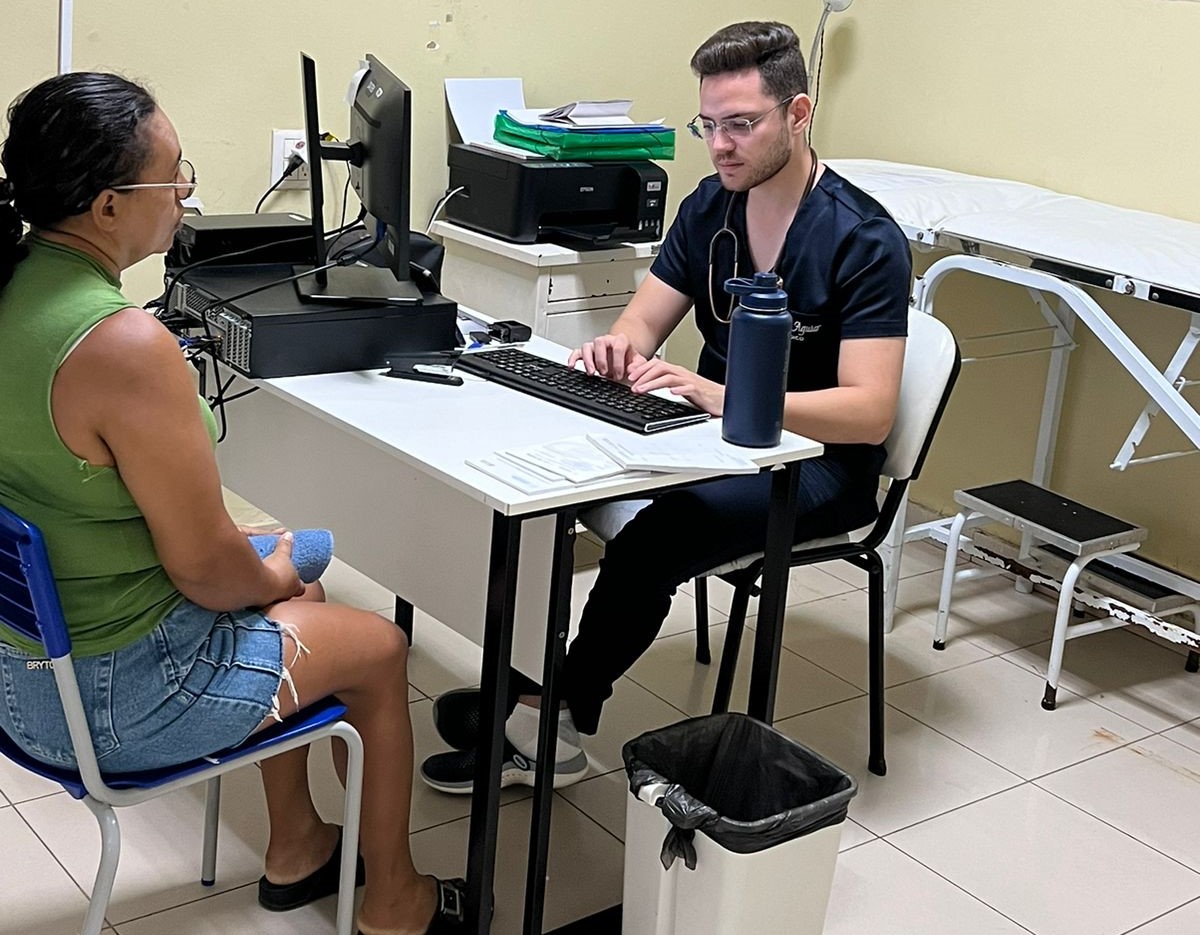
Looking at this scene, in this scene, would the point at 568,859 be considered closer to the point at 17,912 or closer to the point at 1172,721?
the point at 17,912

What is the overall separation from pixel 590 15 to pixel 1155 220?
1.43 metres

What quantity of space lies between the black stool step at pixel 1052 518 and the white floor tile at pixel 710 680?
1.64ft

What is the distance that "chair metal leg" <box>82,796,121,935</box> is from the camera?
1.58 m

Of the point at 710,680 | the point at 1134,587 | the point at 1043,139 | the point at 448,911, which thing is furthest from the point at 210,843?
the point at 1043,139

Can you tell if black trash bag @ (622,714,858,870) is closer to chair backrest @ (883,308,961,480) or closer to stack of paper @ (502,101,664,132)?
chair backrest @ (883,308,961,480)

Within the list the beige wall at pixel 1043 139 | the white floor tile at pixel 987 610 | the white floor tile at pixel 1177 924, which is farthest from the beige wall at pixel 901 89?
the white floor tile at pixel 1177 924

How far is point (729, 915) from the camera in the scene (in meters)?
1.76

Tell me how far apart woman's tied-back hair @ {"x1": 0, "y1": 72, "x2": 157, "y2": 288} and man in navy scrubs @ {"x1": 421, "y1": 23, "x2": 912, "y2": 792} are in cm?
88

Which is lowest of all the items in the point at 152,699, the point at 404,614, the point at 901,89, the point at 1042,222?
the point at 404,614

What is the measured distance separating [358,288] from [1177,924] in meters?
→ 1.60

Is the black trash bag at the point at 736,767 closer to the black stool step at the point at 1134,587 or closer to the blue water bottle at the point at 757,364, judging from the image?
the blue water bottle at the point at 757,364

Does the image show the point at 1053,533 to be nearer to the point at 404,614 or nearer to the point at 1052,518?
the point at 1052,518

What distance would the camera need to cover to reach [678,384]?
2133 millimetres

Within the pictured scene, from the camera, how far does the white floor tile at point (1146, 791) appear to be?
8.06 ft
